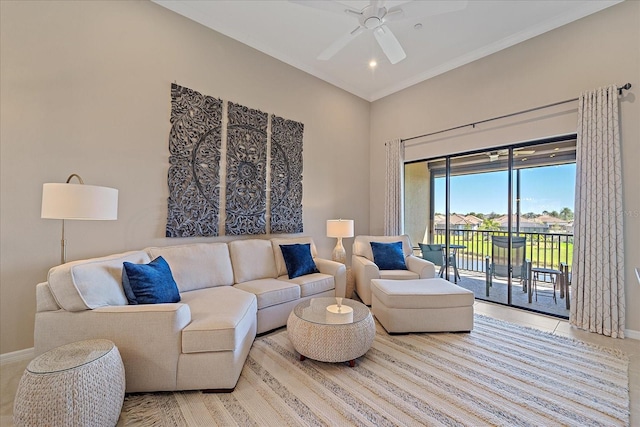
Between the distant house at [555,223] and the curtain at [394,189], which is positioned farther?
the curtain at [394,189]

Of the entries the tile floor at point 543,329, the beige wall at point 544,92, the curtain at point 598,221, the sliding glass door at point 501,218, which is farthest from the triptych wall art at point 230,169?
the curtain at point 598,221

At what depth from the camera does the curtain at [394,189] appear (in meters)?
4.77

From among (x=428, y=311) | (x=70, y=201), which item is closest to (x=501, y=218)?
(x=428, y=311)

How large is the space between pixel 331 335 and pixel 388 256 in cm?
203

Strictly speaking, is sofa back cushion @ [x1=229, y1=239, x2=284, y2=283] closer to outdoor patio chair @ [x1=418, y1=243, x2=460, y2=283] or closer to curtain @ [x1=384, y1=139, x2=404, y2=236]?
curtain @ [x1=384, y1=139, x2=404, y2=236]

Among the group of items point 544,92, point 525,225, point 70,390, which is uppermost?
point 544,92

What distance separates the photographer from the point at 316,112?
445cm

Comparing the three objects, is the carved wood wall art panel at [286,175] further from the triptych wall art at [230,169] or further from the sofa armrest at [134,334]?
the sofa armrest at [134,334]

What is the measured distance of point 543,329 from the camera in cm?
297

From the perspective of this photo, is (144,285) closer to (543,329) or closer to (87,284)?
(87,284)

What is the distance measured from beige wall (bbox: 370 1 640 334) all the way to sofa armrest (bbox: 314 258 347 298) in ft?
7.98

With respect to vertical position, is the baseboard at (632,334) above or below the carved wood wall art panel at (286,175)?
below

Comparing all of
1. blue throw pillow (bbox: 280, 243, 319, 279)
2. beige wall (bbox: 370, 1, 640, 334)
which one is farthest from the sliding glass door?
blue throw pillow (bbox: 280, 243, 319, 279)

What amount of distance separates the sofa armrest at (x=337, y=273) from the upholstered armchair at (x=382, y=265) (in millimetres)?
264
